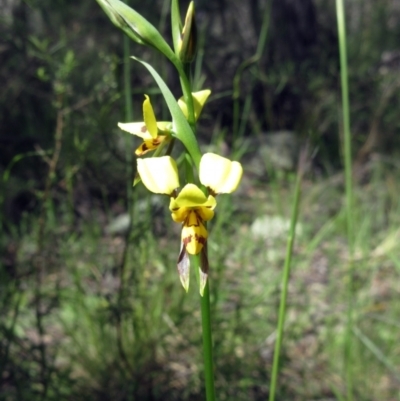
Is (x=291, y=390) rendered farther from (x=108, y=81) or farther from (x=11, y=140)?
(x=11, y=140)

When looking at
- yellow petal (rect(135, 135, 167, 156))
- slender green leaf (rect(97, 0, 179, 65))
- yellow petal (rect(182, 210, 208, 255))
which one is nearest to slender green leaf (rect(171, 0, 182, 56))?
slender green leaf (rect(97, 0, 179, 65))

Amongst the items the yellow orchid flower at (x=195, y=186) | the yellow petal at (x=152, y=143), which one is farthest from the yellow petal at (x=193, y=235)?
the yellow petal at (x=152, y=143)

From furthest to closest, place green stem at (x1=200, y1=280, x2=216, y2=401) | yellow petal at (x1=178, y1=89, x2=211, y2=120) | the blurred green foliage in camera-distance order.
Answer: the blurred green foliage < yellow petal at (x1=178, y1=89, x2=211, y2=120) < green stem at (x1=200, y1=280, x2=216, y2=401)

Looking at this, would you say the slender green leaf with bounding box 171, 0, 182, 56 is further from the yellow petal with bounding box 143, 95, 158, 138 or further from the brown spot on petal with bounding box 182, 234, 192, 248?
the brown spot on petal with bounding box 182, 234, 192, 248

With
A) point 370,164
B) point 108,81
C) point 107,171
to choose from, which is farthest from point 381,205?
point 108,81

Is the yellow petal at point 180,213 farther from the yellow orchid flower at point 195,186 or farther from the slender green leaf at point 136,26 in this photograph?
the slender green leaf at point 136,26

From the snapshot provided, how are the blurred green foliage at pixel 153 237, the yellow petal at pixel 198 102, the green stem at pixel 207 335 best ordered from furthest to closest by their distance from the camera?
the blurred green foliage at pixel 153 237 → the yellow petal at pixel 198 102 → the green stem at pixel 207 335
